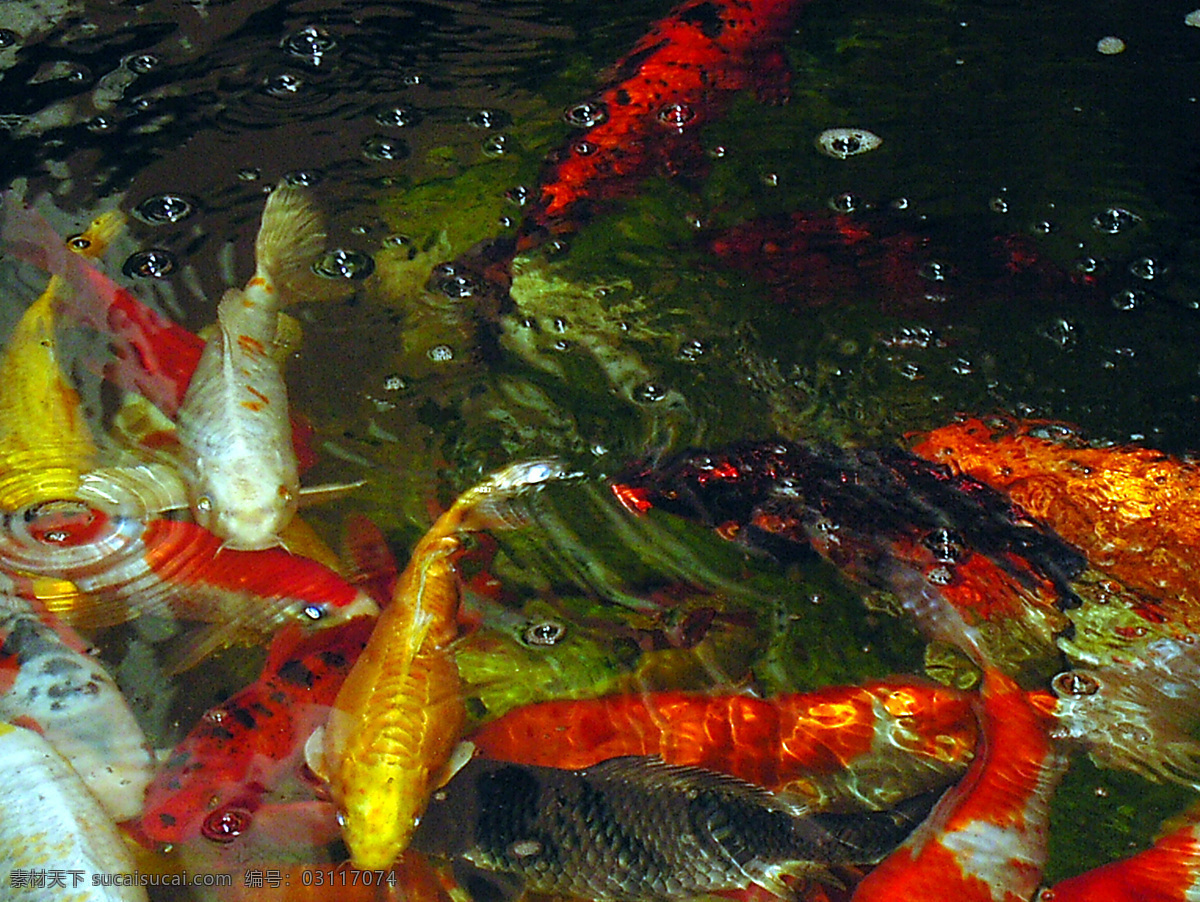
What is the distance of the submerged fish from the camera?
5.00 ft

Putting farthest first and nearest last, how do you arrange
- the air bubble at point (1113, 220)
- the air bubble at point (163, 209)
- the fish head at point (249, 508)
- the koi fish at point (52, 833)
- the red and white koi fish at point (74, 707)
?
the air bubble at point (1113, 220) < the air bubble at point (163, 209) < the fish head at point (249, 508) < the red and white koi fish at point (74, 707) < the koi fish at point (52, 833)

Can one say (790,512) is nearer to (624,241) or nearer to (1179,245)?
(624,241)

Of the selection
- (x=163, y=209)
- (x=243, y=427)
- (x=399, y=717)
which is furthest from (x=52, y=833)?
(x=163, y=209)

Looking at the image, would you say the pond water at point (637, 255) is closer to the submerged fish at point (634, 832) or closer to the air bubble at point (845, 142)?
the air bubble at point (845, 142)

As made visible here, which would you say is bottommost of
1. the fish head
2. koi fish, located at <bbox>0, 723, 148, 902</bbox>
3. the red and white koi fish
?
the red and white koi fish

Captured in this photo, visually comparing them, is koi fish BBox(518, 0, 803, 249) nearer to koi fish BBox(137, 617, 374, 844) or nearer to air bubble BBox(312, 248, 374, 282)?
air bubble BBox(312, 248, 374, 282)

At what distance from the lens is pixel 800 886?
5.16ft

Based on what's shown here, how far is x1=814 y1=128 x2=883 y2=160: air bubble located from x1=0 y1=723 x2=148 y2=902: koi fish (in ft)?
7.09

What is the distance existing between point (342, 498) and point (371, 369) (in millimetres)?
332

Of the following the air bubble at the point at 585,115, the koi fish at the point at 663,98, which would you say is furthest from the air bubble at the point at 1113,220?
the air bubble at the point at 585,115

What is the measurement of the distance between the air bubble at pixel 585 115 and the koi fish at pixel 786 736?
60.2 inches

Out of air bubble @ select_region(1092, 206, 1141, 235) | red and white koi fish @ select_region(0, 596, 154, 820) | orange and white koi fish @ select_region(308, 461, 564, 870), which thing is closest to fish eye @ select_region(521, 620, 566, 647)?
orange and white koi fish @ select_region(308, 461, 564, 870)

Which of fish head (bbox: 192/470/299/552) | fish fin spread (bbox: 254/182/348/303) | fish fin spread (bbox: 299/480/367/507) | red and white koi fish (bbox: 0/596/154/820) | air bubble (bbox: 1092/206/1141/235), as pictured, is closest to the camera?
red and white koi fish (bbox: 0/596/154/820)

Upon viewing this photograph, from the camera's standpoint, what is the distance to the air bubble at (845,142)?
2674 millimetres
